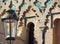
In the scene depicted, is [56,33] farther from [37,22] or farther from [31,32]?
[31,32]

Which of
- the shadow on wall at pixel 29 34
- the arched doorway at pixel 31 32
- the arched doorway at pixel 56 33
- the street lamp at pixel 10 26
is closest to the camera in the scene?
the street lamp at pixel 10 26

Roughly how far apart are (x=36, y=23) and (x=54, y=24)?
96cm

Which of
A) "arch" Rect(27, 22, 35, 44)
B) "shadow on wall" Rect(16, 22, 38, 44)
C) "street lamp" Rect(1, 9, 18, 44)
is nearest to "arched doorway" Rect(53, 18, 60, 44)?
"shadow on wall" Rect(16, 22, 38, 44)

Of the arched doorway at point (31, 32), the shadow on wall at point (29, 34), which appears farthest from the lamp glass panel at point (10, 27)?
the arched doorway at point (31, 32)

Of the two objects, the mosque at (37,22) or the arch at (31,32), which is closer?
the mosque at (37,22)

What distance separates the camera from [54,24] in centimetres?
1341

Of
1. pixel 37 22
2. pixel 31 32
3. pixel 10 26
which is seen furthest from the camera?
pixel 31 32

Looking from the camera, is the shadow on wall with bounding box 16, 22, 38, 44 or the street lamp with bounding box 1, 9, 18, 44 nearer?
the street lamp with bounding box 1, 9, 18, 44

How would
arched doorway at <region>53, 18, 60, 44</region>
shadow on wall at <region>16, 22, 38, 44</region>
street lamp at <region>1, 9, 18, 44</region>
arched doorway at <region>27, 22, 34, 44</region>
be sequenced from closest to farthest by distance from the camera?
street lamp at <region>1, 9, 18, 44</region> < arched doorway at <region>53, 18, 60, 44</region> < shadow on wall at <region>16, 22, 38, 44</region> < arched doorway at <region>27, 22, 34, 44</region>

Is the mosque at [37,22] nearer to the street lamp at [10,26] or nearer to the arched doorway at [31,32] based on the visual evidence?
the arched doorway at [31,32]

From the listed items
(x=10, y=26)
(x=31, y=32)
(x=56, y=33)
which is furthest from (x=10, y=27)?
(x=31, y=32)

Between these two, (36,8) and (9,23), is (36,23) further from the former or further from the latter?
(9,23)

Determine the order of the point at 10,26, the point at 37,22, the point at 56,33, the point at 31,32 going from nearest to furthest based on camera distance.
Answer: the point at 10,26 < the point at 56,33 < the point at 37,22 < the point at 31,32

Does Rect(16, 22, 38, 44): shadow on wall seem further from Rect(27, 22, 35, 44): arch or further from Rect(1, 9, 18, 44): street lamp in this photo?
Rect(1, 9, 18, 44): street lamp
